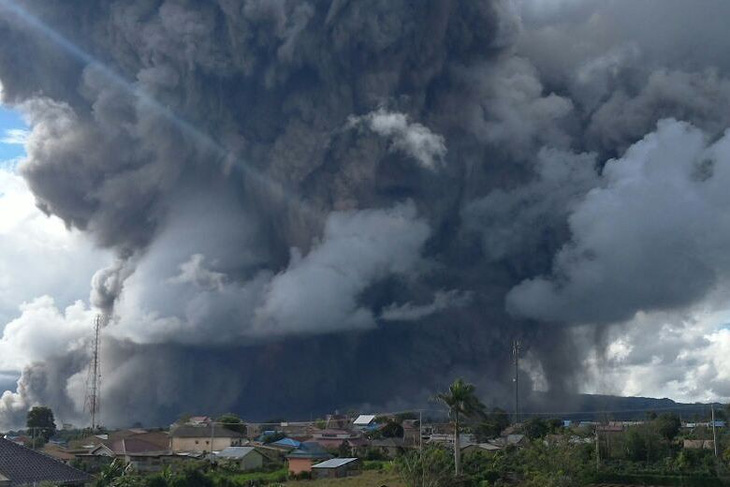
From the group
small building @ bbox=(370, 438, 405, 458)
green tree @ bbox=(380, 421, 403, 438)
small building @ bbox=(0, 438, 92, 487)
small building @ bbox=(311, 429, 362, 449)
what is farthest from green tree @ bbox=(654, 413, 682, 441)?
small building @ bbox=(0, 438, 92, 487)

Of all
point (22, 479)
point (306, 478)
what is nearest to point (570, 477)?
point (306, 478)

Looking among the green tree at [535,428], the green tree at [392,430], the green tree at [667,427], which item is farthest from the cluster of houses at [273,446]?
the green tree at [667,427]

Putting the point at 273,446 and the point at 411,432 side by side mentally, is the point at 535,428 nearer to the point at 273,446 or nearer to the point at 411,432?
the point at 411,432

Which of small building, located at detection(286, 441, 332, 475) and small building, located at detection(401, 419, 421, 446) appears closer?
small building, located at detection(286, 441, 332, 475)

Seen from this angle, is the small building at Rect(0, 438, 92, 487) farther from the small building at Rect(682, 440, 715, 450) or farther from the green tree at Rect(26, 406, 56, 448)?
the green tree at Rect(26, 406, 56, 448)

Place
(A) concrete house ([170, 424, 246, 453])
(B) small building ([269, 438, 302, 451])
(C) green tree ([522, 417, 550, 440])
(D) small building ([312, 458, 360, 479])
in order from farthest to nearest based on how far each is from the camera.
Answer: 1. (C) green tree ([522, 417, 550, 440])
2. (A) concrete house ([170, 424, 246, 453])
3. (B) small building ([269, 438, 302, 451])
4. (D) small building ([312, 458, 360, 479])

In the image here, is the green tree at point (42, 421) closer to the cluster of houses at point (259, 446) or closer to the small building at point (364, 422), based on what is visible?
the cluster of houses at point (259, 446)
